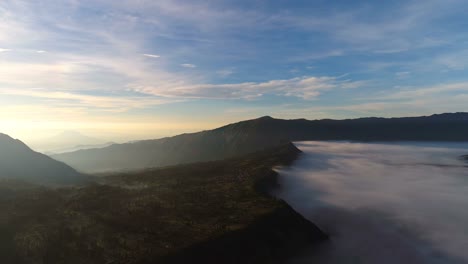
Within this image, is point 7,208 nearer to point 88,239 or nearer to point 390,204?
point 88,239

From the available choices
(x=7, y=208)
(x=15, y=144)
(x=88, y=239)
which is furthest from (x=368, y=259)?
(x=15, y=144)

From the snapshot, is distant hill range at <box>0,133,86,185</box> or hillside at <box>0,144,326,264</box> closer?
hillside at <box>0,144,326,264</box>

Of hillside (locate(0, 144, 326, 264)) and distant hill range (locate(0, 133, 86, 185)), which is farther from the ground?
distant hill range (locate(0, 133, 86, 185))

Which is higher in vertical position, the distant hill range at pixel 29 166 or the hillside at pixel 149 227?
the distant hill range at pixel 29 166

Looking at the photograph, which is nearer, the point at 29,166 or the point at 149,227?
the point at 149,227
